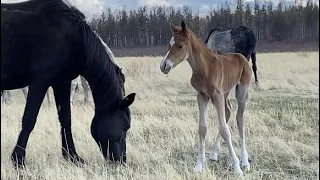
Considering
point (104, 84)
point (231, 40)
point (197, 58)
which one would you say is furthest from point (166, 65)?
point (231, 40)

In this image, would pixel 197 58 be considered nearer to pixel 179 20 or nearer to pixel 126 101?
pixel 126 101

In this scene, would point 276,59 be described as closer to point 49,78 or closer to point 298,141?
point 298,141

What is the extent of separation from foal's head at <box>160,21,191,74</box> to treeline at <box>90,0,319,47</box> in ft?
23.5

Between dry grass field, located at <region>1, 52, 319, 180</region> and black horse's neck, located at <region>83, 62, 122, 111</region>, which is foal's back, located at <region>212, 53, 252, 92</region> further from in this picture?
black horse's neck, located at <region>83, 62, 122, 111</region>

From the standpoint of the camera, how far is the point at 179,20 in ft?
40.6

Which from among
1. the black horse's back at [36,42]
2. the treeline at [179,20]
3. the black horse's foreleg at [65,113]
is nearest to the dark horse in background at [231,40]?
the treeline at [179,20]

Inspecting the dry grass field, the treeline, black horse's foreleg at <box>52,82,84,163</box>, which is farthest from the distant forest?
black horse's foreleg at <box>52,82,84,163</box>

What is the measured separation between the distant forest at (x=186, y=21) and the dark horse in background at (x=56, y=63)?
22.3ft

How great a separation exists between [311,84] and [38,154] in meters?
8.98

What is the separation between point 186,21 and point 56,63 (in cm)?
859

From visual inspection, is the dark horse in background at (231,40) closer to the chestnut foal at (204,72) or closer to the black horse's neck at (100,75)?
the chestnut foal at (204,72)

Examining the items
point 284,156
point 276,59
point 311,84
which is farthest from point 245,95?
point 276,59

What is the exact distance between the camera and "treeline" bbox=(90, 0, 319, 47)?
12406 millimetres

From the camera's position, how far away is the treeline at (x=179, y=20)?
12406 mm
